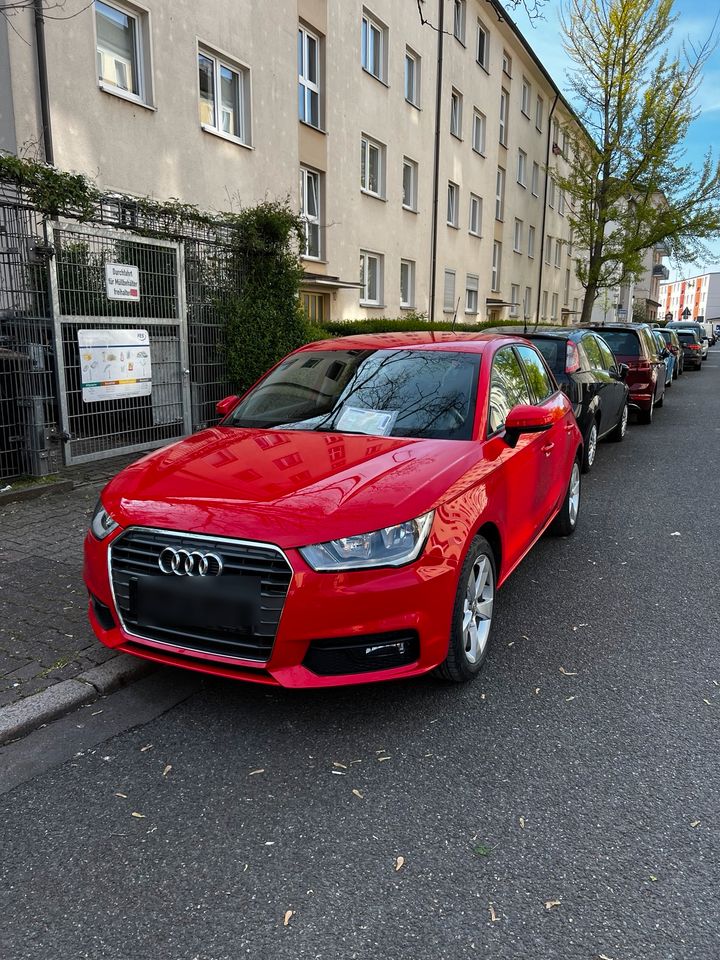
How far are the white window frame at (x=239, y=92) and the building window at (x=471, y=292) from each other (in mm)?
14281

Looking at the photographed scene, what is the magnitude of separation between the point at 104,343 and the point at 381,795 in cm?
627

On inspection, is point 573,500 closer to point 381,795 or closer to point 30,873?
point 381,795

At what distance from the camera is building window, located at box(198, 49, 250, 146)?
13.2 meters

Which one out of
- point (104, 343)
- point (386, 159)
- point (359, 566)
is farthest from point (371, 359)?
point (386, 159)

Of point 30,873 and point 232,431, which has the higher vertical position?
point 232,431

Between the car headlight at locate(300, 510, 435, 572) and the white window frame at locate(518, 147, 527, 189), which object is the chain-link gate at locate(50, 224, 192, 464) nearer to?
the car headlight at locate(300, 510, 435, 572)

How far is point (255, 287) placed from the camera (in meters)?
10.1

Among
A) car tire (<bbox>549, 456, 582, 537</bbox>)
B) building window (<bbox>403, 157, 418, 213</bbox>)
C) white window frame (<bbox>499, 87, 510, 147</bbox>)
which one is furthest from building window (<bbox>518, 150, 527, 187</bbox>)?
car tire (<bbox>549, 456, 582, 537</bbox>)

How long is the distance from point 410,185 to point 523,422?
20.1 metres

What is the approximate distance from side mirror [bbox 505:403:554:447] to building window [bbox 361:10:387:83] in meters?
18.0

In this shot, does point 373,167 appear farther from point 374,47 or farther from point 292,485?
point 292,485

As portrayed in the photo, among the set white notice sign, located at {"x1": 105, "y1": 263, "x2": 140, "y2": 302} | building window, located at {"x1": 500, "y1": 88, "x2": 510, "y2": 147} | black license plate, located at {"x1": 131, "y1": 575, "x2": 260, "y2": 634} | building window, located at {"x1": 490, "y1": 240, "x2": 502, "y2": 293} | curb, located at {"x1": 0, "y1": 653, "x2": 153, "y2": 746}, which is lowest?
curb, located at {"x1": 0, "y1": 653, "x2": 153, "y2": 746}

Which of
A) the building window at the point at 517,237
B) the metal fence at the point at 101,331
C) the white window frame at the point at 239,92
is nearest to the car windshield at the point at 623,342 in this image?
the metal fence at the point at 101,331

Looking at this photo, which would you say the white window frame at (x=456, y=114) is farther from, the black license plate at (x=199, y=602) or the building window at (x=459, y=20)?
the black license plate at (x=199, y=602)
